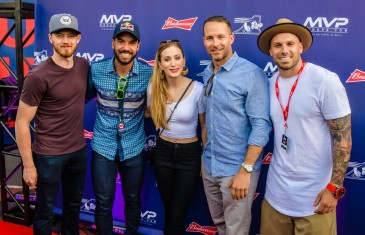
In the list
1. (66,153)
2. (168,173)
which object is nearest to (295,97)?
(168,173)

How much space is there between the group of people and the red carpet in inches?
33.0

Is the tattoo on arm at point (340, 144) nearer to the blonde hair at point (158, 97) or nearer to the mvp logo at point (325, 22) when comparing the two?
the mvp logo at point (325, 22)

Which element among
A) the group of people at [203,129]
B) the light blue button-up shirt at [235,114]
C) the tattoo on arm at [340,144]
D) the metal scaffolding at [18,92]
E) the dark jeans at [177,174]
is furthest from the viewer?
the metal scaffolding at [18,92]

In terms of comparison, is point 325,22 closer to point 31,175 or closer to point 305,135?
point 305,135

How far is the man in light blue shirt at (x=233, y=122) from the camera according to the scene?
214 centimetres

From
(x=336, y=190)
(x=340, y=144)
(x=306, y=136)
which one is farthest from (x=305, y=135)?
(x=336, y=190)

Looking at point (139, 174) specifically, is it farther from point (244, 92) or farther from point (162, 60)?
point (244, 92)

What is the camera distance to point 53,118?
7.89 ft

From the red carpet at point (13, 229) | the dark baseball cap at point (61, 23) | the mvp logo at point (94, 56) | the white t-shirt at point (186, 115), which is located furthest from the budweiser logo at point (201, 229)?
the dark baseball cap at point (61, 23)

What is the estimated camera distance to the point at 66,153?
8.23ft

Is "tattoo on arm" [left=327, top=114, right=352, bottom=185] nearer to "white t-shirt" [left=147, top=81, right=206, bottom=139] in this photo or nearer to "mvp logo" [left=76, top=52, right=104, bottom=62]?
"white t-shirt" [left=147, top=81, right=206, bottom=139]

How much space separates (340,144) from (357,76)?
0.90 metres

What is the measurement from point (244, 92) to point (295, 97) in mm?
359

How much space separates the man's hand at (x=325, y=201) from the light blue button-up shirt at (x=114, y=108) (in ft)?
4.70
